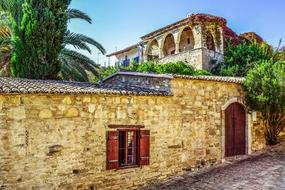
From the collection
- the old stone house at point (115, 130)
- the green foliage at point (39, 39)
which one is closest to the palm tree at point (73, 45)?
the green foliage at point (39, 39)

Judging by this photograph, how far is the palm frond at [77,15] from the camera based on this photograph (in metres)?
15.6

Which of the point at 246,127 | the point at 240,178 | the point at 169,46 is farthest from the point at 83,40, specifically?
the point at 169,46

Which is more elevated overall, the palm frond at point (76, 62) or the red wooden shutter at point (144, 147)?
the palm frond at point (76, 62)

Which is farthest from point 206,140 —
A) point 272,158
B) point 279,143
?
point 279,143

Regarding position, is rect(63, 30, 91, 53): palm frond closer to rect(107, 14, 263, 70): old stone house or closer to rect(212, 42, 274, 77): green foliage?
rect(107, 14, 263, 70): old stone house

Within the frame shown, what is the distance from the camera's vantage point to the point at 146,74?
39.3 ft

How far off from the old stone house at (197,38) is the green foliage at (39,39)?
1220 cm

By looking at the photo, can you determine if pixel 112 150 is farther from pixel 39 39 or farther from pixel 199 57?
pixel 199 57

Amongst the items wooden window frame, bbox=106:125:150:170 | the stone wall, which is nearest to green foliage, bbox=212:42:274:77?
the stone wall

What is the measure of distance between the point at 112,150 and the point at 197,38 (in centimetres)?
1619

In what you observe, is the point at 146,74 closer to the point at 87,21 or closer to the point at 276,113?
the point at 87,21

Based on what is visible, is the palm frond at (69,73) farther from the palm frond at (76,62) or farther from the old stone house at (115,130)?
the old stone house at (115,130)

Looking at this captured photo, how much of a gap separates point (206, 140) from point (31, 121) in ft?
22.1

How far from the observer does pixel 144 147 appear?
10305mm
